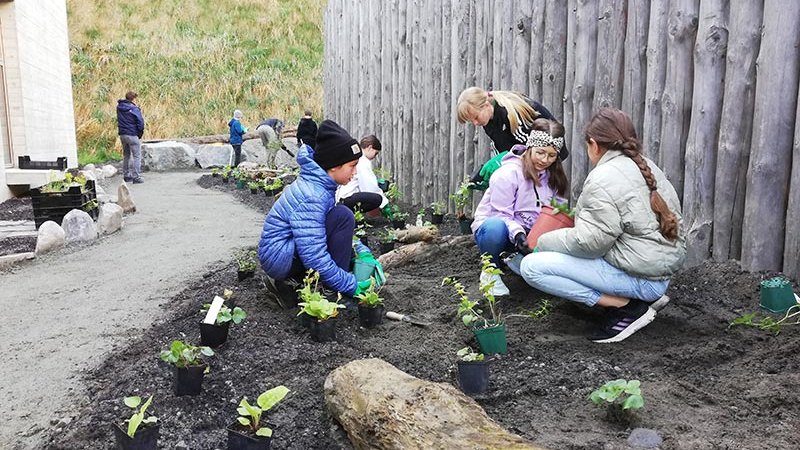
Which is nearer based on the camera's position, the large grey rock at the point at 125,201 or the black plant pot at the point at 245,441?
the black plant pot at the point at 245,441

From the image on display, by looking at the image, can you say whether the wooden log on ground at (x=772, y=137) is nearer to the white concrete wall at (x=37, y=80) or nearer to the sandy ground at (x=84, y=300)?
the sandy ground at (x=84, y=300)

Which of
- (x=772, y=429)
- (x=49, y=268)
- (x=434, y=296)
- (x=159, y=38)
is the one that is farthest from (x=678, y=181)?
(x=159, y=38)

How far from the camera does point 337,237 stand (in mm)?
4230

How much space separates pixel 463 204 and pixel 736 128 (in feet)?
10.5

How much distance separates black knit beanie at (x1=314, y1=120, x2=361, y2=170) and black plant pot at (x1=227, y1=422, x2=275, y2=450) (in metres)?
1.88

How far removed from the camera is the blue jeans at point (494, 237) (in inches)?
177

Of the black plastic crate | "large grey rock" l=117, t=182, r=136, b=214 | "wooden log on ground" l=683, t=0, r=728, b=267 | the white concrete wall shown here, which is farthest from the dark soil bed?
the white concrete wall

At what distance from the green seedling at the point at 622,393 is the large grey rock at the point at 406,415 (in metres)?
0.47

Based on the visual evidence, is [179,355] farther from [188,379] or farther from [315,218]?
[315,218]

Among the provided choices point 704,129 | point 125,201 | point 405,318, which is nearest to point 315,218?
point 405,318

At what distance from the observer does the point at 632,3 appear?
14.9ft

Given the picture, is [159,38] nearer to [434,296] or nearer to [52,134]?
[52,134]

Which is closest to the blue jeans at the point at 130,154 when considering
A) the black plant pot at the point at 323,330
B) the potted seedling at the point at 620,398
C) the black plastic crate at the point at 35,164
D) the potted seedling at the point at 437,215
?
the black plastic crate at the point at 35,164

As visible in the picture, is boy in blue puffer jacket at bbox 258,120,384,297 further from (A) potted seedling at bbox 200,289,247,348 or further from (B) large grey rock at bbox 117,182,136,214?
(B) large grey rock at bbox 117,182,136,214
